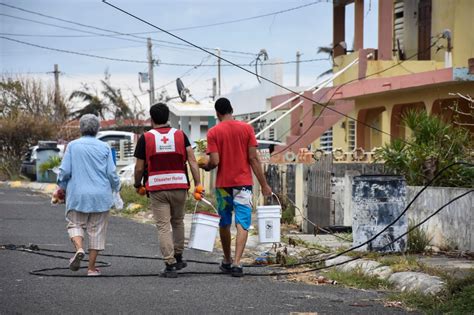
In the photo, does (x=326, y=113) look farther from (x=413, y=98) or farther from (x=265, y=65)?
(x=265, y=65)

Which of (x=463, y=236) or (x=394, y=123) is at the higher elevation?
(x=394, y=123)

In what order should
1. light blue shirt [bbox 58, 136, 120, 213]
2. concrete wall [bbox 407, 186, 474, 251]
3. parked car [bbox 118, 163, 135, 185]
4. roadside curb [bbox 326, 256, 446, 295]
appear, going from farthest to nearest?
parked car [bbox 118, 163, 135, 185], concrete wall [bbox 407, 186, 474, 251], light blue shirt [bbox 58, 136, 120, 213], roadside curb [bbox 326, 256, 446, 295]

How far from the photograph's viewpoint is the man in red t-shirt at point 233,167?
10859 millimetres

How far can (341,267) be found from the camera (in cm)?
1157

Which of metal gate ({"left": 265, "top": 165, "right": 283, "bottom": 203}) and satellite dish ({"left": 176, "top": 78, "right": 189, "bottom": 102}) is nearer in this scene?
metal gate ({"left": 265, "top": 165, "right": 283, "bottom": 203})

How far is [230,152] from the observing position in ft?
35.8

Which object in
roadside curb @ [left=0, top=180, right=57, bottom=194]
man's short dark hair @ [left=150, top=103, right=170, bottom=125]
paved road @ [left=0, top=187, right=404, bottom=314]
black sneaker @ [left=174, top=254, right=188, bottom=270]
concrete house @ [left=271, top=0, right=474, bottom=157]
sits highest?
concrete house @ [left=271, top=0, right=474, bottom=157]

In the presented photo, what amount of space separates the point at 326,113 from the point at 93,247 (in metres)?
16.1

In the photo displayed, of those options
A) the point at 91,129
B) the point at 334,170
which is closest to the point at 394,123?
the point at 334,170

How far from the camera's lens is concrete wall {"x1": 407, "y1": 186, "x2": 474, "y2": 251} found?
489 inches

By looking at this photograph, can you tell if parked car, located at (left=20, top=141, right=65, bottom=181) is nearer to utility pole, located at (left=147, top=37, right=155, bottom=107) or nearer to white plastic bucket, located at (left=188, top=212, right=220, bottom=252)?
utility pole, located at (left=147, top=37, right=155, bottom=107)

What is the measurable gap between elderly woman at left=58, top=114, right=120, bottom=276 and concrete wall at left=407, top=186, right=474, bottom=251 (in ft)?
15.5

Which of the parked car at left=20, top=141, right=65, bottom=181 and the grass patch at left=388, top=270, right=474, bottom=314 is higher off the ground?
the parked car at left=20, top=141, right=65, bottom=181

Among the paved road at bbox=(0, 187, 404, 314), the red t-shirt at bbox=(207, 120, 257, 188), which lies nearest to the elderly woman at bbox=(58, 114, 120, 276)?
the paved road at bbox=(0, 187, 404, 314)
